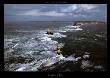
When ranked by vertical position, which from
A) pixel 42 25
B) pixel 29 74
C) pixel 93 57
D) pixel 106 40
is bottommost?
pixel 29 74

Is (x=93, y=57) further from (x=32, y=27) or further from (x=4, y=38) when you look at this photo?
(x=4, y=38)

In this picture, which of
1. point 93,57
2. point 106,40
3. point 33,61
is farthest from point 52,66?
point 106,40

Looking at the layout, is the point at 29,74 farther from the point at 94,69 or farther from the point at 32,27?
the point at 94,69

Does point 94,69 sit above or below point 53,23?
below

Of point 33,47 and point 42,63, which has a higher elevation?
point 33,47

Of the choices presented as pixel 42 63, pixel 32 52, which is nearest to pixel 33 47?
pixel 32 52

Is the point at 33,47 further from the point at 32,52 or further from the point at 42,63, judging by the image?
the point at 42,63
